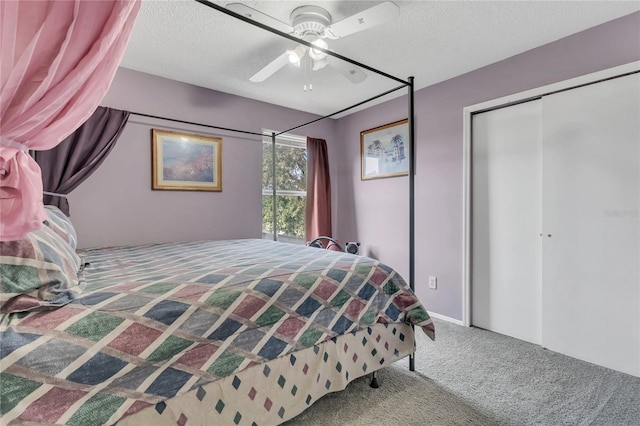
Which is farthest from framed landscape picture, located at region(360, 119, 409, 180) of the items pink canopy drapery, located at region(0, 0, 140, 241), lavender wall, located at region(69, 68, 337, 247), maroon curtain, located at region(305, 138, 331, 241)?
pink canopy drapery, located at region(0, 0, 140, 241)

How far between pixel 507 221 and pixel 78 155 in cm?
366

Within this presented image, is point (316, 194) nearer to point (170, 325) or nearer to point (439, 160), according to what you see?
point (439, 160)

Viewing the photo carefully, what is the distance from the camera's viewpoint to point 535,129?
2.50m

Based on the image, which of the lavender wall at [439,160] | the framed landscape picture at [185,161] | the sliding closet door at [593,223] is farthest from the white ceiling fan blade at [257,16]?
the sliding closet door at [593,223]

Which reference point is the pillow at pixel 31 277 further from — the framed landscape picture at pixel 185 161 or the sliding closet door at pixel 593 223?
the sliding closet door at pixel 593 223

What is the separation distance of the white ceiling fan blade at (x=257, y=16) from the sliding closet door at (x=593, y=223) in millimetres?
2101

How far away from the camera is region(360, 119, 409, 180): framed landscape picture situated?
346 centimetres

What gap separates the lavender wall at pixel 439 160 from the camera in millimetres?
2184

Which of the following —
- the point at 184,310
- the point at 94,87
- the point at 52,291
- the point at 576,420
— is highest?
the point at 94,87

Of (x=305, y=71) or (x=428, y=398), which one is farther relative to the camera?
(x=305, y=71)

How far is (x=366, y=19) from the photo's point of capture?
1.67 meters

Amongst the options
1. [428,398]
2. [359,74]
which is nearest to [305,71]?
[359,74]

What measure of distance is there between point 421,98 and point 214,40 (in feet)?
6.97

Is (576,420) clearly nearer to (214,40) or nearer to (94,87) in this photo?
(94,87)
